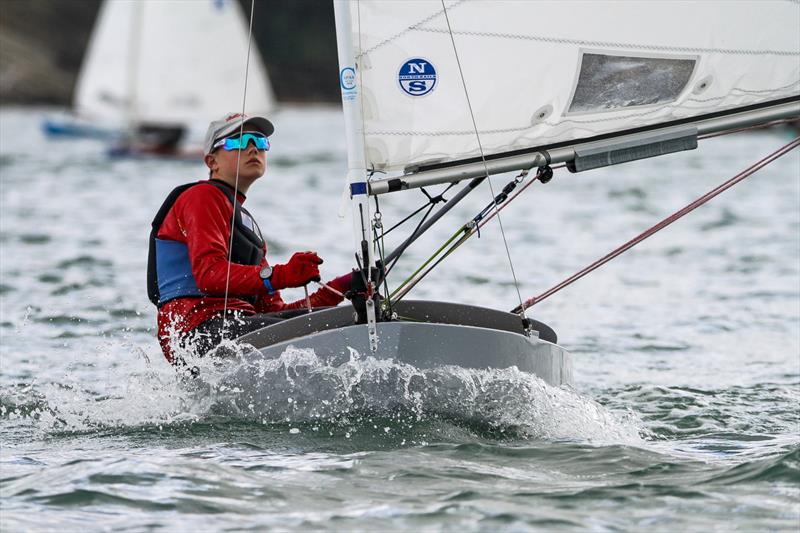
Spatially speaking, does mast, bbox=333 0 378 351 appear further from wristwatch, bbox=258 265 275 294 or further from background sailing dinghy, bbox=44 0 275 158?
background sailing dinghy, bbox=44 0 275 158

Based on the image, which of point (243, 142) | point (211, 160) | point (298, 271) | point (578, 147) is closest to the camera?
point (298, 271)

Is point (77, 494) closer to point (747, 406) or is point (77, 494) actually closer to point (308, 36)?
point (747, 406)

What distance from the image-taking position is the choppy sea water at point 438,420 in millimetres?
4406

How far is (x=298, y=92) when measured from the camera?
88438 millimetres

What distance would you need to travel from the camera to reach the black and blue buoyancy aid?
5645mm

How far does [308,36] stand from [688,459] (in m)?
97.9

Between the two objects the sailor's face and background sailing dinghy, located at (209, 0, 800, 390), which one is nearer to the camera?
background sailing dinghy, located at (209, 0, 800, 390)

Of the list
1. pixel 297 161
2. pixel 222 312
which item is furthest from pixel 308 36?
pixel 222 312

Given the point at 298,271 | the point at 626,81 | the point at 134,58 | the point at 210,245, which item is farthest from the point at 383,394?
the point at 134,58

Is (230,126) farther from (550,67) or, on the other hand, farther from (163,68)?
(163,68)

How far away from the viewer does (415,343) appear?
5.07 metres

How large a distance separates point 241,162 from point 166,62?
74.6 ft

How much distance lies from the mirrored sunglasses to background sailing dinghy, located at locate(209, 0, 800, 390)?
563 mm

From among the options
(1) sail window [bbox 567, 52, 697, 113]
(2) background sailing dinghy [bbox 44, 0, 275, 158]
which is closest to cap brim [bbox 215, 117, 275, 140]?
(1) sail window [bbox 567, 52, 697, 113]
